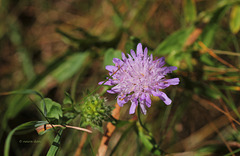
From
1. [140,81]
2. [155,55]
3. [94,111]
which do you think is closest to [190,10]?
[155,55]

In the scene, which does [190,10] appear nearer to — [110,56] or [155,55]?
[155,55]

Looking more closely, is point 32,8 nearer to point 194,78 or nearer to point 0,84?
point 0,84

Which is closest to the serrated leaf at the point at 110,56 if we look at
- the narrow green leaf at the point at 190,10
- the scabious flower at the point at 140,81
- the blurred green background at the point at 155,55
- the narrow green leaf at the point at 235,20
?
the blurred green background at the point at 155,55

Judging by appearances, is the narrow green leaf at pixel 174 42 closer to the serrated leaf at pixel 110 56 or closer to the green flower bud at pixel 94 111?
the serrated leaf at pixel 110 56

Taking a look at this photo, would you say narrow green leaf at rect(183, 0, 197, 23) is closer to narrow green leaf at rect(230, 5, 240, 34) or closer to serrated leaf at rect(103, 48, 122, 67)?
narrow green leaf at rect(230, 5, 240, 34)

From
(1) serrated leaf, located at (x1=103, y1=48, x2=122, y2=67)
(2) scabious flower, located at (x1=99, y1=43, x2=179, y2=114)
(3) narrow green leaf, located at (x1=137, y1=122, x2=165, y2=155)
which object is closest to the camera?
(2) scabious flower, located at (x1=99, y1=43, x2=179, y2=114)

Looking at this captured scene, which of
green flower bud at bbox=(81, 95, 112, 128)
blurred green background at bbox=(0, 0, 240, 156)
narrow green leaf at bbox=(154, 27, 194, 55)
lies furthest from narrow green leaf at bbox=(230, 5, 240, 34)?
green flower bud at bbox=(81, 95, 112, 128)
